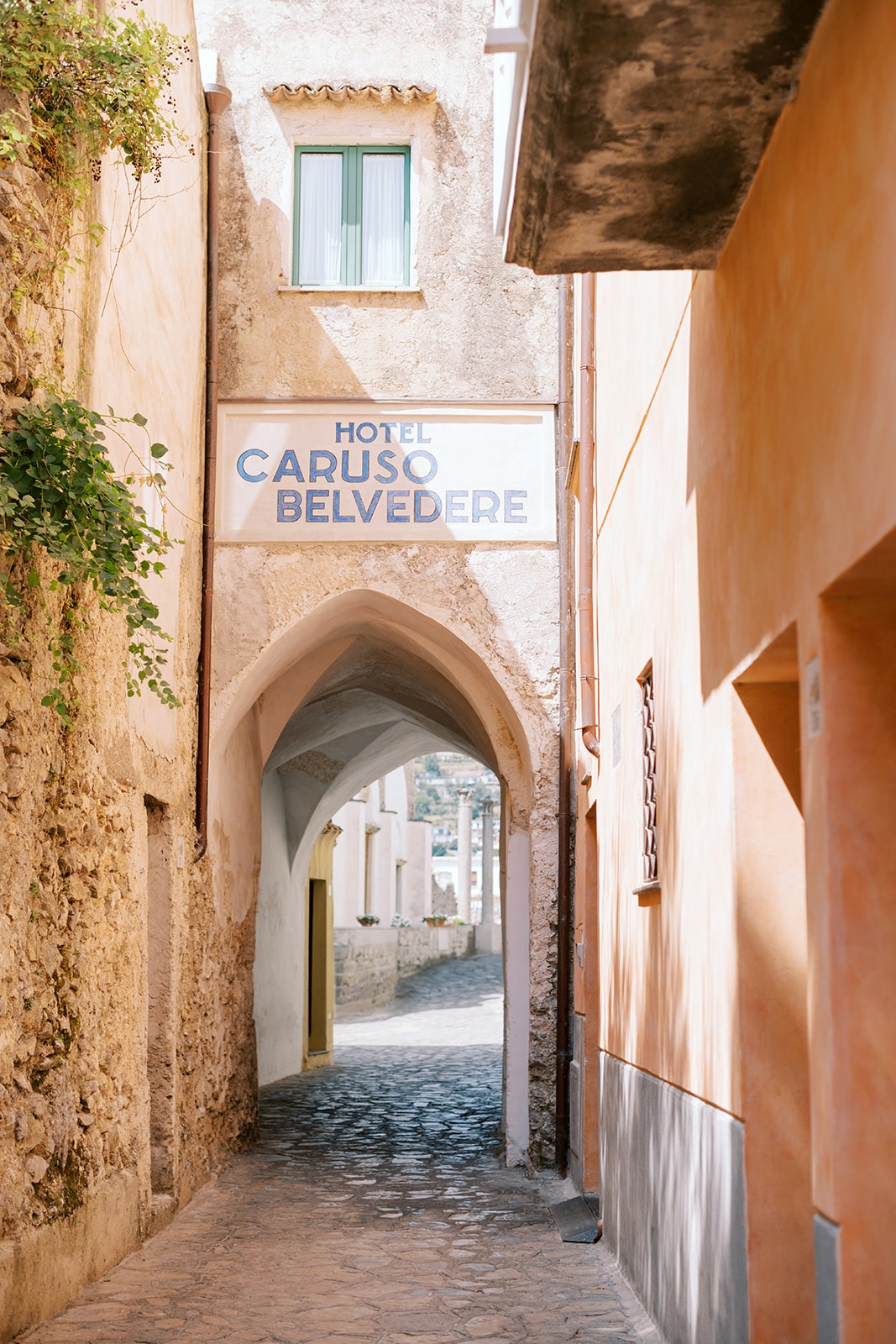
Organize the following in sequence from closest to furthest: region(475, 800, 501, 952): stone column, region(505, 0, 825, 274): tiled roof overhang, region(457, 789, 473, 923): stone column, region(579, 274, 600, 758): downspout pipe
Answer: region(505, 0, 825, 274): tiled roof overhang
region(579, 274, 600, 758): downspout pipe
region(475, 800, 501, 952): stone column
region(457, 789, 473, 923): stone column

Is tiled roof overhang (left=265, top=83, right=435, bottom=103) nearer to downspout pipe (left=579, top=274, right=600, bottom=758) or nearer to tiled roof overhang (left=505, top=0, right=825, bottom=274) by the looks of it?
downspout pipe (left=579, top=274, right=600, bottom=758)

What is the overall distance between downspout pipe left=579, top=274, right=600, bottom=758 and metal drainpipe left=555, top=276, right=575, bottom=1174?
37.1 inches

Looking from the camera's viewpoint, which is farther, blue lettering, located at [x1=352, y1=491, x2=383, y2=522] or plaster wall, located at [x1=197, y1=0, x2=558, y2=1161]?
blue lettering, located at [x1=352, y1=491, x2=383, y2=522]

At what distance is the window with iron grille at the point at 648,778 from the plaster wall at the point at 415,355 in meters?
3.28

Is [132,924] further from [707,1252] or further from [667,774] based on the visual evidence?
[707,1252]

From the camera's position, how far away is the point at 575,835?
354 inches

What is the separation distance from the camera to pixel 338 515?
9234 mm

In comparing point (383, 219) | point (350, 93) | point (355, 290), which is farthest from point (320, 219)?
point (350, 93)

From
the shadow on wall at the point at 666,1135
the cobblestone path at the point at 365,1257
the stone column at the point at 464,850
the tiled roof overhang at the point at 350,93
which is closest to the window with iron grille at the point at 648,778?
the shadow on wall at the point at 666,1135

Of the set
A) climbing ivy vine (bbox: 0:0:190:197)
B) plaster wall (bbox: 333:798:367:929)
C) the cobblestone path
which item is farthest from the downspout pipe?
plaster wall (bbox: 333:798:367:929)

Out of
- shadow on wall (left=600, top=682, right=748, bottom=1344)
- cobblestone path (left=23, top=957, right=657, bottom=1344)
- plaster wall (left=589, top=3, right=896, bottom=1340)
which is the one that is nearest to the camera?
plaster wall (left=589, top=3, right=896, bottom=1340)

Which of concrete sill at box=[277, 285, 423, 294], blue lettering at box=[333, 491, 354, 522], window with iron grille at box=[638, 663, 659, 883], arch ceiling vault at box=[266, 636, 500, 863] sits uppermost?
concrete sill at box=[277, 285, 423, 294]

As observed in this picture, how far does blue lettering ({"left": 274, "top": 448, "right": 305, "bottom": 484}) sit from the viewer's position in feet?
30.3

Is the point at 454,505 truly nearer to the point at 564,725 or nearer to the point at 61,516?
the point at 564,725
